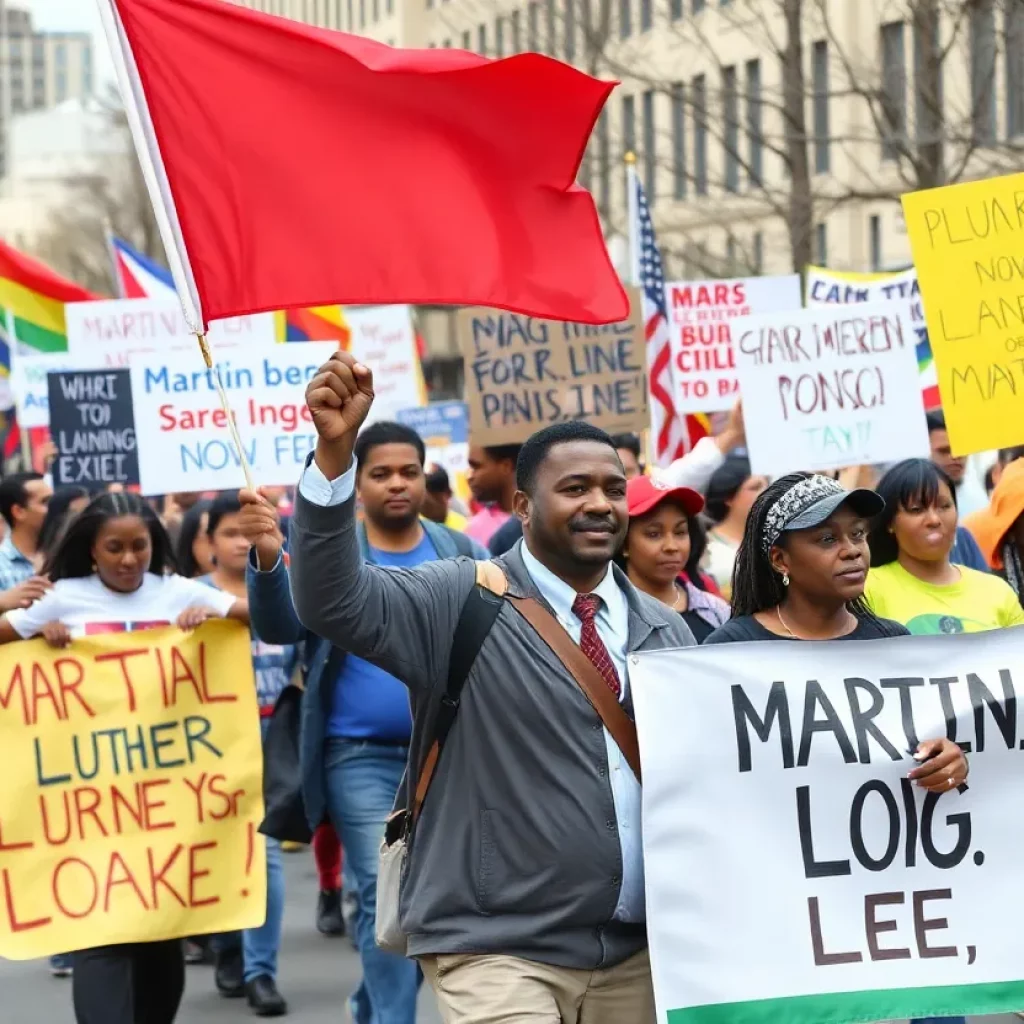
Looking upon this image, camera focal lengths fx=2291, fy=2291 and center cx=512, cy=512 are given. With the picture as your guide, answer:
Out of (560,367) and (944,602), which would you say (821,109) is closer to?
(560,367)

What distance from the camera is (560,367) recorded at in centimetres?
1150

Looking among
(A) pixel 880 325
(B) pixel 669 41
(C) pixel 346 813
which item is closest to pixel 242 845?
(C) pixel 346 813

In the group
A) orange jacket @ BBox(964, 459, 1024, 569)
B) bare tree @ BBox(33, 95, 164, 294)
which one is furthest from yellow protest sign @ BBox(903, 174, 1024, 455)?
bare tree @ BBox(33, 95, 164, 294)

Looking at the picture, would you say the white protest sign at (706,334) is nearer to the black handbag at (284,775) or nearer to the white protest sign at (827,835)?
the black handbag at (284,775)

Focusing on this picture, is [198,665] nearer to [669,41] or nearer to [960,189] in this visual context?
[960,189]

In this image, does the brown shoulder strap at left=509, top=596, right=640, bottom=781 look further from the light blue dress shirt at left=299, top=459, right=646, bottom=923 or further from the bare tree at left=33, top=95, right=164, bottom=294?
the bare tree at left=33, top=95, right=164, bottom=294

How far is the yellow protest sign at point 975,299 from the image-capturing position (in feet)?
23.7

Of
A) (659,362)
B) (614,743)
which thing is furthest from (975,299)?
(659,362)

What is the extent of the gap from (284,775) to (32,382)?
974cm

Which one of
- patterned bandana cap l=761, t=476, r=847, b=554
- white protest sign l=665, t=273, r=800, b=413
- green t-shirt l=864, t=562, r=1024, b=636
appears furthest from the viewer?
white protest sign l=665, t=273, r=800, b=413

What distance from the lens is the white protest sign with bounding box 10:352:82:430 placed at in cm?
1580

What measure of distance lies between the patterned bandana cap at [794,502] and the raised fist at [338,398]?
1.17 metres

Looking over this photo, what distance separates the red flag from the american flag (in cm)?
696

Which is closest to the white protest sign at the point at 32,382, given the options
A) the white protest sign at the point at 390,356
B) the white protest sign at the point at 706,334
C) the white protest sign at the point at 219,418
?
the white protest sign at the point at 390,356
